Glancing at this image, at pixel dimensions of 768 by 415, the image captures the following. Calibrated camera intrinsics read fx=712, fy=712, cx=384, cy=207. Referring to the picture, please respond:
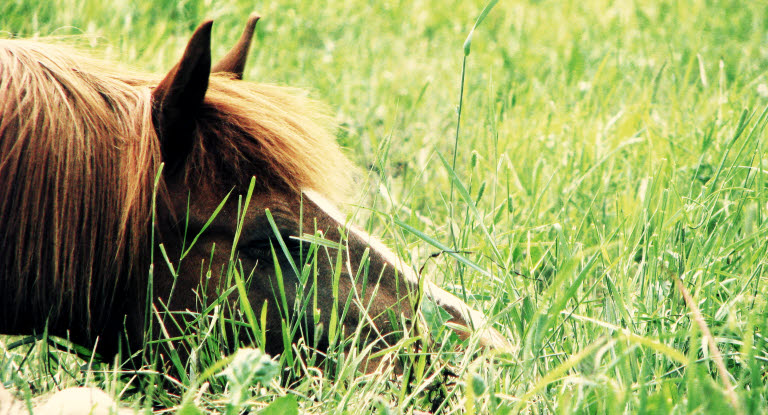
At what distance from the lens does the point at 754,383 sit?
122 cm

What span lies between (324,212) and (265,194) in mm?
152

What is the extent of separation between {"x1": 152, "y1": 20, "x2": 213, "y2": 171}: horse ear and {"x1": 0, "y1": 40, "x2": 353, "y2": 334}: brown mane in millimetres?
32

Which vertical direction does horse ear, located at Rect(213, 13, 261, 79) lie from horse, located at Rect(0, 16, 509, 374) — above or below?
above

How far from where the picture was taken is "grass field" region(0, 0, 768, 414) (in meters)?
1.47

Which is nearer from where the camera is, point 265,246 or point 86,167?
point 86,167

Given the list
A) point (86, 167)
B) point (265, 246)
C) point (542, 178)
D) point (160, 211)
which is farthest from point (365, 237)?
point (542, 178)

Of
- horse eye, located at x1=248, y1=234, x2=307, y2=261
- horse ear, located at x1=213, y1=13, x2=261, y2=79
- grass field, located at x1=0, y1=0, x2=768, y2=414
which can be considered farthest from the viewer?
horse ear, located at x1=213, y1=13, x2=261, y2=79

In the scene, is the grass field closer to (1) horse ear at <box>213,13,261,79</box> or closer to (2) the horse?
(2) the horse

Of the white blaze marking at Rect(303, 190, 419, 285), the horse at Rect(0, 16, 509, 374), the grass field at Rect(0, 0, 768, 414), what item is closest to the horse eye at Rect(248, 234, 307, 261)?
the horse at Rect(0, 16, 509, 374)

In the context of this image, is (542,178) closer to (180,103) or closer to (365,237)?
(365,237)

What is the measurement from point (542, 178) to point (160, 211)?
189 cm

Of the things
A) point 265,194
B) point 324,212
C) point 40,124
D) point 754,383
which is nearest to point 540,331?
point 754,383

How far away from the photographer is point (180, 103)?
1688mm

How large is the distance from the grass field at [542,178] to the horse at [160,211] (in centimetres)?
13
